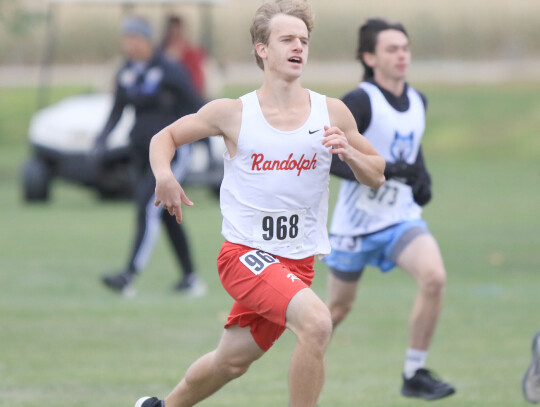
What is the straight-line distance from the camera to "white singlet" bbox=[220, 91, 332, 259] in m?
5.35

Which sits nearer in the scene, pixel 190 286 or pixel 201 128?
pixel 201 128

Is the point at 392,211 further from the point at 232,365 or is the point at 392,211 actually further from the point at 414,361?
the point at 232,365

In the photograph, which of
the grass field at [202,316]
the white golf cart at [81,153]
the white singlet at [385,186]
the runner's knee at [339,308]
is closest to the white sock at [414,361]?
the grass field at [202,316]

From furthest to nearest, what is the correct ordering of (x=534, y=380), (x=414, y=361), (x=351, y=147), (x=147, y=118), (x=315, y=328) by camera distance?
(x=147, y=118) < (x=414, y=361) < (x=534, y=380) < (x=351, y=147) < (x=315, y=328)

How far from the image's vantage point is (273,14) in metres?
5.43

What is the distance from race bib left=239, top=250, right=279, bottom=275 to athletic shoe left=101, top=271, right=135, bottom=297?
17.2ft

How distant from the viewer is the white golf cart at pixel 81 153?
17.2 m

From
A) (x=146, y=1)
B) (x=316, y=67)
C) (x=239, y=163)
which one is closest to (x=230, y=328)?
(x=239, y=163)

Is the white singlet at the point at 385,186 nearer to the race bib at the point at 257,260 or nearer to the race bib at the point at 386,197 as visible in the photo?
the race bib at the point at 386,197

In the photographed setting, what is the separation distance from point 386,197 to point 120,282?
4.10 m

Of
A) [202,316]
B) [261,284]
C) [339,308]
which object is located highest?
[261,284]

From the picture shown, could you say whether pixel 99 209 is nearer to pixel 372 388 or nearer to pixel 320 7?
pixel 372 388

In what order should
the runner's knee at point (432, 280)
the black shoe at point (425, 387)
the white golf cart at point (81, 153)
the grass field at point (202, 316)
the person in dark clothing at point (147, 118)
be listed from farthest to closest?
the white golf cart at point (81, 153), the person in dark clothing at point (147, 118), the grass field at point (202, 316), the runner's knee at point (432, 280), the black shoe at point (425, 387)

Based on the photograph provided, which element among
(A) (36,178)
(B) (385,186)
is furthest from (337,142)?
(A) (36,178)
